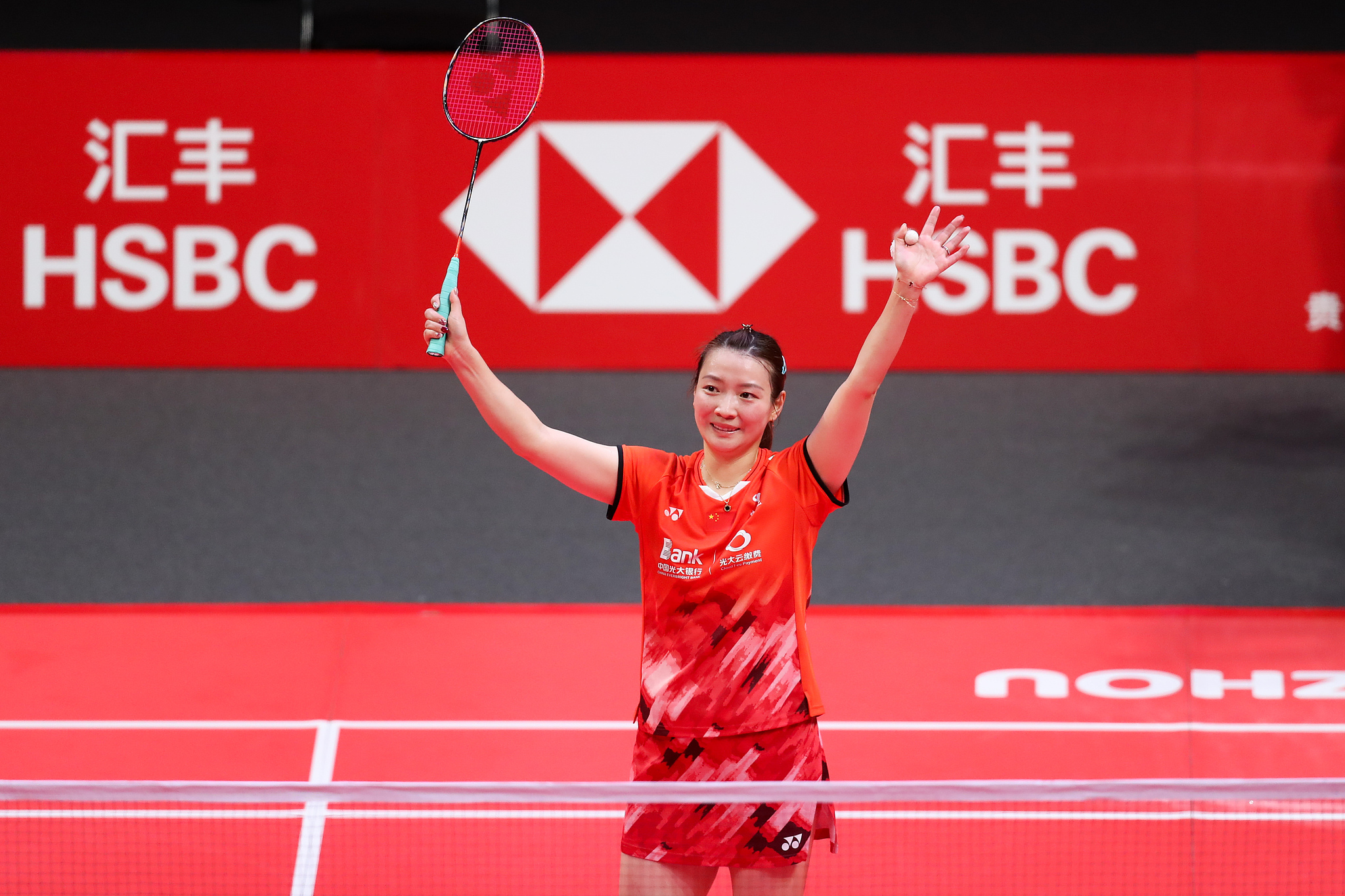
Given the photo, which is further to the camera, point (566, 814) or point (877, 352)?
point (566, 814)

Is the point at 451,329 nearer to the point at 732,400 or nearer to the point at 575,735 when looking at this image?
the point at 732,400

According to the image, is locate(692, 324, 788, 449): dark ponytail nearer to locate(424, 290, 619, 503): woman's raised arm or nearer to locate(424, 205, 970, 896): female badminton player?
locate(424, 205, 970, 896): female badminton player

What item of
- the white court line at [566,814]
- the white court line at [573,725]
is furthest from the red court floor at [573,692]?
the white court line at [566,814]

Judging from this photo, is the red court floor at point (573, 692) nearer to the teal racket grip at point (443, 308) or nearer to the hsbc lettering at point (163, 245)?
the teal racket grip at point (443, 308)

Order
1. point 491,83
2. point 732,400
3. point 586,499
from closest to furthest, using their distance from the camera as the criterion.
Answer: point 732,400 → point 491,83 → point 586,499

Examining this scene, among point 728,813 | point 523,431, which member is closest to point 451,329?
point 523,431

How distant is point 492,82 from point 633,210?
4725 millimetres

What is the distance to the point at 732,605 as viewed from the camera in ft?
8.06

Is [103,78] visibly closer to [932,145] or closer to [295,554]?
[295,554]

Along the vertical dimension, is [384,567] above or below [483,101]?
below

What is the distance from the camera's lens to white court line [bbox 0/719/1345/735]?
452cm

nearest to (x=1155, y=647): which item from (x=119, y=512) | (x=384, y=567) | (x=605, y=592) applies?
(x=605, y=592)

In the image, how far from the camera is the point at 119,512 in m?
6.51

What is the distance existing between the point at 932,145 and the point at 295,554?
427 cm
